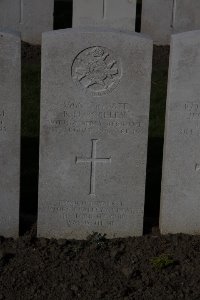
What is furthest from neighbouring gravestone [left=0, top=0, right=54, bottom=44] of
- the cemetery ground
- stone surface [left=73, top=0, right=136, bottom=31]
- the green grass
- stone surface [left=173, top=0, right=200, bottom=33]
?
the cemetery ground

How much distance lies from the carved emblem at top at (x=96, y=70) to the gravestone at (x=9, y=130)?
0.46 metres

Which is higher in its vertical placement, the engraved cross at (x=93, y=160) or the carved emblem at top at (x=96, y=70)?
the carved emblem at top at (x=96, y=70)

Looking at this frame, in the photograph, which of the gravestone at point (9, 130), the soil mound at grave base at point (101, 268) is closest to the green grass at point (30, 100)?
the gravestone at point (9, 130)

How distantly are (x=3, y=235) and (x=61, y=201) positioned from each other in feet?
1.85

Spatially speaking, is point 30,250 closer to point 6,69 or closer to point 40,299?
point 40,299

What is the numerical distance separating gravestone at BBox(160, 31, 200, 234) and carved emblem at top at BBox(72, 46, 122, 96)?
44 cm

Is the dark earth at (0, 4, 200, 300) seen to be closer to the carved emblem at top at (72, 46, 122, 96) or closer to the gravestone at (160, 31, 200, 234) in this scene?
the gravestone at (160, 31, 200, 234)

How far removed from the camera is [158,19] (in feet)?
39.2

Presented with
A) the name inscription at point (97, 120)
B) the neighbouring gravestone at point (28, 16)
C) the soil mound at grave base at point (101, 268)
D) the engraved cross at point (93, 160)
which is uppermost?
the neighbouring gravestone at point (28, 16)

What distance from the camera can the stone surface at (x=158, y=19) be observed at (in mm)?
11797

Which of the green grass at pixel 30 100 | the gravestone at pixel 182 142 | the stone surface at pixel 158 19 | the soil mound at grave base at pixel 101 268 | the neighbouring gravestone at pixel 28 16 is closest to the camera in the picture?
the soil mound at grave base at pixel 101 268

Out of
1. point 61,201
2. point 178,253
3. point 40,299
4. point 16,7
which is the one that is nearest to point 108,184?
point 61,201

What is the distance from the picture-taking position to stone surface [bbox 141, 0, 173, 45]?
38.7 ft

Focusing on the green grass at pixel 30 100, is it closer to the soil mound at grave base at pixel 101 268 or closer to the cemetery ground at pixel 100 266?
the cemetery ground at pixel 100 266
